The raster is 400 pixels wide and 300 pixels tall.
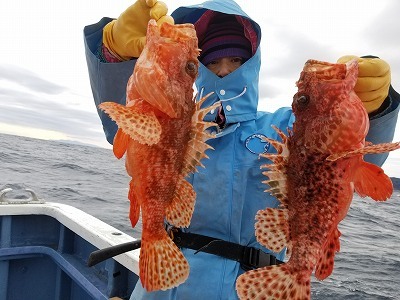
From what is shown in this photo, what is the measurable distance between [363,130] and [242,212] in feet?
3.79

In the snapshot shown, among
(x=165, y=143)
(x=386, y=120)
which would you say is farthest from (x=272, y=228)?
(x=386, y=120)

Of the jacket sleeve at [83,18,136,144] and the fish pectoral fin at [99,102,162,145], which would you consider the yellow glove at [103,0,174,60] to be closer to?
the jacket sleeve at [83,18,136,144]

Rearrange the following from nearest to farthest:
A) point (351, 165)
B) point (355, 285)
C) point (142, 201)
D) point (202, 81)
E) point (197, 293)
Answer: point (351, 165)
point (142, 201)
point (197, 293)
point (202, 81)
point (355, 285)

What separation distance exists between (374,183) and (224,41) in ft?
6.03

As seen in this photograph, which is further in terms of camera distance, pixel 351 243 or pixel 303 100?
pixel 351 243

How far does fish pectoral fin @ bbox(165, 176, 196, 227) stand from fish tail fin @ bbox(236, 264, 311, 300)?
0.50 metres

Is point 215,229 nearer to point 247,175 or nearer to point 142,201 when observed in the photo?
point 247,175

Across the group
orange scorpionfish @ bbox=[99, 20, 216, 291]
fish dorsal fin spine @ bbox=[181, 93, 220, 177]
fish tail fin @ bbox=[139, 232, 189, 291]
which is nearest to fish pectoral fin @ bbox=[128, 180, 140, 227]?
orange scorpionfish @ bbox=[99, 20, 216, 291]

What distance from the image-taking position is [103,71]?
311cm

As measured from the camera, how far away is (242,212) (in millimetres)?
2945

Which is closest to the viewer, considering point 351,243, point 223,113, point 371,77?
point 371,77

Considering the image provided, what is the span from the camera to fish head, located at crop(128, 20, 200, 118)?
7.47 ft

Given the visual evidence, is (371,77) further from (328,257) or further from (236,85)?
(328,257)

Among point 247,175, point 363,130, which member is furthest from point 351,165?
point 247,175
